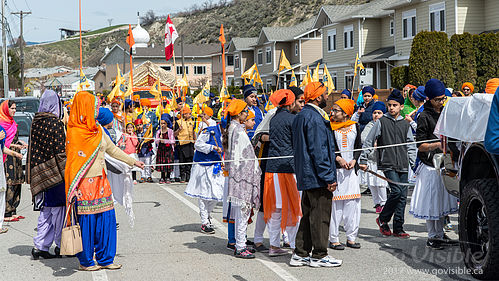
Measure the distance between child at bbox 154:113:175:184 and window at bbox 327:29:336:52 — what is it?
98.4ft

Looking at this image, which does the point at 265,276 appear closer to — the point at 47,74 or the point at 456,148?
the point at 456,148

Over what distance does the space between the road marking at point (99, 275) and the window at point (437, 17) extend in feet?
95.6

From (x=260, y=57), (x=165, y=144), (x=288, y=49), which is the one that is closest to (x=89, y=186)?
(x=165, y=144)

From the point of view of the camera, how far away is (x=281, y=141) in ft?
25.5

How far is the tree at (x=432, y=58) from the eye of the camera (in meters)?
29.5

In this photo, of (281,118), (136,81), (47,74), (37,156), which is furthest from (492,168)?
(47,74)

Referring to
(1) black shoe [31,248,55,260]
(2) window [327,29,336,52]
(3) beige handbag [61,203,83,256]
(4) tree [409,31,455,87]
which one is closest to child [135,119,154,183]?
(1) black shoe [31,248,55,260]

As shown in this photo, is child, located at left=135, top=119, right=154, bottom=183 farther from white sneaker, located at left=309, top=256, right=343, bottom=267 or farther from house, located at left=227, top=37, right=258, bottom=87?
house, located at left=227, top=37, right=258, bottom=87

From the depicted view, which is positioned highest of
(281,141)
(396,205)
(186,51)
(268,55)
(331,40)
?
(186,51)

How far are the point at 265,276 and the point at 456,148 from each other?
2.51 meters

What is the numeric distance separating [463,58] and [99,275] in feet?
84.4

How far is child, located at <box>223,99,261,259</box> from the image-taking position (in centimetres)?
785

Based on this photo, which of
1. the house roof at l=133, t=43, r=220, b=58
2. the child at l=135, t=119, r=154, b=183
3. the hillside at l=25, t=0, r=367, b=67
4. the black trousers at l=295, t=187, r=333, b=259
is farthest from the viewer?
the hillside at l=25, t=0, r=367, b=67

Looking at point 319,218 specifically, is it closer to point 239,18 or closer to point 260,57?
point 260,57
